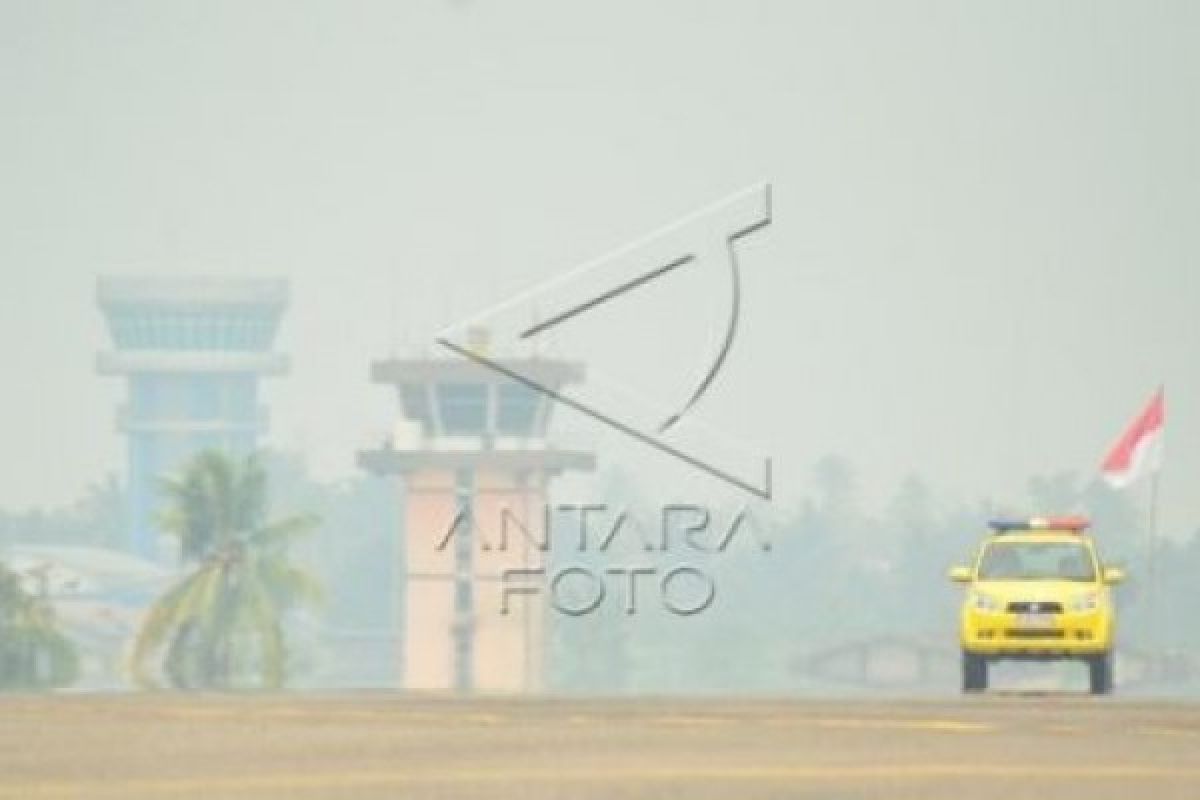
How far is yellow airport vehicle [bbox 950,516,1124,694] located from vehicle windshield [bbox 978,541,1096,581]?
0.04 ft

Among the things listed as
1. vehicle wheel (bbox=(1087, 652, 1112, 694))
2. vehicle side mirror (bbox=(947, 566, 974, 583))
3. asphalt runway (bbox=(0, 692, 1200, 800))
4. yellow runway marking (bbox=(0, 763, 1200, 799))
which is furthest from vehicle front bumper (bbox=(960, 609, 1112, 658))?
yellow runway marking (bbox=(0, 763, 1200, 799))

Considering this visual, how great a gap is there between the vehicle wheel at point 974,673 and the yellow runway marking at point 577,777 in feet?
78.7

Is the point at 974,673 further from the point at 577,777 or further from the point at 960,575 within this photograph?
the point at 577,777

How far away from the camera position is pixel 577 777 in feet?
108

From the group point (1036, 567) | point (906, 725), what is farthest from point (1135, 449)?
point (906, 725)

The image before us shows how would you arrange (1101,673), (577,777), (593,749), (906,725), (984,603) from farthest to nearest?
1. (1101,673)
2. (984,603)
3. (906,725)
4. (593,749)
5. (577,777)

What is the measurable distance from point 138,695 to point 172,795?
68.3ft

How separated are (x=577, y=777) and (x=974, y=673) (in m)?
26.4

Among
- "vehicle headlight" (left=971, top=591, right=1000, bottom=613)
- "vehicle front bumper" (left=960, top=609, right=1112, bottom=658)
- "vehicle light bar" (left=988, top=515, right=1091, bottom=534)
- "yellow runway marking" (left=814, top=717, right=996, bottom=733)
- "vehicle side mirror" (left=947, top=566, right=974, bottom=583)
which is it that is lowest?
"yellow runway marking" (left=814, top=717, right=996, bottom=733)

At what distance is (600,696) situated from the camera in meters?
52.3

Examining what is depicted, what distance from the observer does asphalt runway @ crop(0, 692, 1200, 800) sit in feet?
104

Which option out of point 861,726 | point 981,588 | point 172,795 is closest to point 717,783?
point 172,795

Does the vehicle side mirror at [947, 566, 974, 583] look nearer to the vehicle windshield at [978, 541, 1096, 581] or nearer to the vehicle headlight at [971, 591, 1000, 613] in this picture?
the vehicle headlight at [971, 591, 1000, 613]

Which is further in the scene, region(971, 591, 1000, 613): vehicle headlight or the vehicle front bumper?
region(971, 591, 1000, 613): vehicle headlight
